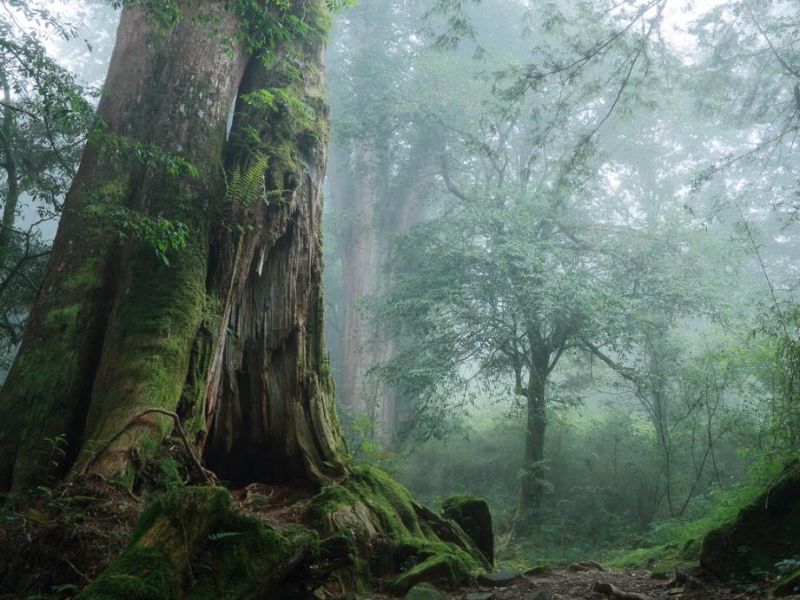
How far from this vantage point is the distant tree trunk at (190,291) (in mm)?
4930

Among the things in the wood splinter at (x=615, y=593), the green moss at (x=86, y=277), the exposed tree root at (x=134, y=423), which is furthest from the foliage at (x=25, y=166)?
the wood splinter at (x=615, y=593)

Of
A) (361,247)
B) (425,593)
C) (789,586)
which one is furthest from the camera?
(361,247)

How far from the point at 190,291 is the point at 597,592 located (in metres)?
4.14

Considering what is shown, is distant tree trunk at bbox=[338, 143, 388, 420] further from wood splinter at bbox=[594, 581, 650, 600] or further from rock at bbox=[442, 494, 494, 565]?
wood splinter at bbox=[594, 581, 650, 600]

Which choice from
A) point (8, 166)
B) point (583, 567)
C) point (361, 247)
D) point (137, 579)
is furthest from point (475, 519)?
point (361, 247)

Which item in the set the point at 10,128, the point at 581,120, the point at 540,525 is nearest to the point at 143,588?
the point at 10,128

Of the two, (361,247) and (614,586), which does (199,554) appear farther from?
(361,247)

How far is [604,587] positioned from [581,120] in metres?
21.6

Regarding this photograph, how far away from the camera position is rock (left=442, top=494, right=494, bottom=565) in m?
6.66

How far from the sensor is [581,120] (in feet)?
78.8

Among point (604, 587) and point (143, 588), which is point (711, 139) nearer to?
point (604, 587)

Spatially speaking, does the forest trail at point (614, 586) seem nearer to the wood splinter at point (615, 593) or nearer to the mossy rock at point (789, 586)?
the wood splinter at point (615, 593)

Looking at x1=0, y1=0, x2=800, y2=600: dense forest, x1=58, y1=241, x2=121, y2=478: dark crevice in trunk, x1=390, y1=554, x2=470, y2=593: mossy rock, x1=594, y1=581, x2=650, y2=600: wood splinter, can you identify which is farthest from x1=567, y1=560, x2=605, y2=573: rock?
x1=58, y1=241, x2=121, y2=478: dark crevice in trunk

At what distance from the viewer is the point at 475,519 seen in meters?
6.73
